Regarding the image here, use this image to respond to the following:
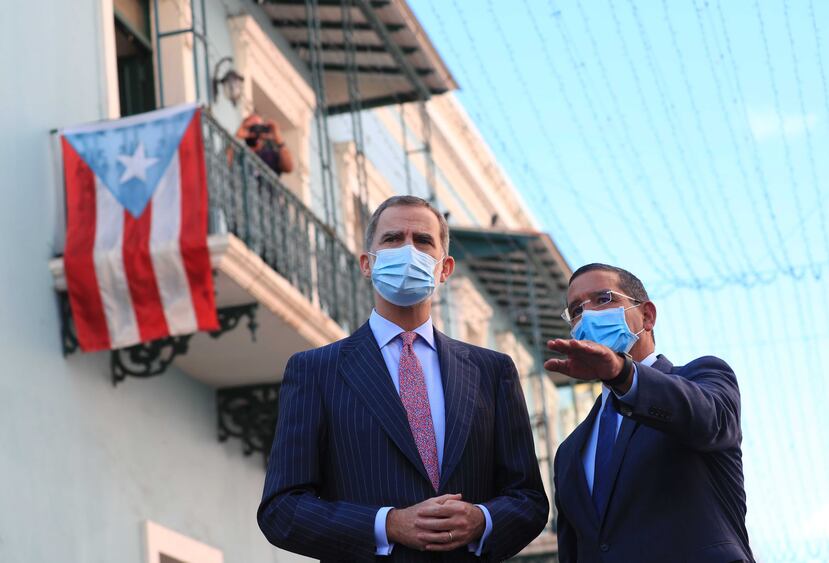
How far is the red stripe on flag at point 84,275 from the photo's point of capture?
10.7m

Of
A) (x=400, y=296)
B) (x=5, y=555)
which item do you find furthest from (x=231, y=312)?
(x=400, y=296)

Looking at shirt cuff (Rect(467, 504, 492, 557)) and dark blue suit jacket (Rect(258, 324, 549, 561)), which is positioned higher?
dark blue suit jacket (Rect(258, 324, 549, 561))

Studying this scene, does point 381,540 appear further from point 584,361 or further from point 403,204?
point 403,204

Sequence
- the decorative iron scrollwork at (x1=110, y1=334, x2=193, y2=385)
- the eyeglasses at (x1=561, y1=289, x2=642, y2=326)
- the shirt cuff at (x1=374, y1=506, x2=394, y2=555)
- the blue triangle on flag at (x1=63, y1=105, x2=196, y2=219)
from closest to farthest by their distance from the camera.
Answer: the shirt cuff at (x1=374, y1=506, x2=394, y2=555)
the eyeglasses at (x1=561, y1=289, x2=642, y2=326)
the blue triangle on flag at (x1=63, y1=105, x2=196, y2=219)
the decorative iron scrollwork at (x1=110, y1=334, x2=193, y2=385)

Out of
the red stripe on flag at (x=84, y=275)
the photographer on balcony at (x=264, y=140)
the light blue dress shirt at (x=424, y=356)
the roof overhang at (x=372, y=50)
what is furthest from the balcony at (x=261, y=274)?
the light blue dress shirt at (x=424, y=356)

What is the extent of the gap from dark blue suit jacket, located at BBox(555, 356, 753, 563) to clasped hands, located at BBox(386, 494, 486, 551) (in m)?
0.46

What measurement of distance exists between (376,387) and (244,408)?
8317 millimetres

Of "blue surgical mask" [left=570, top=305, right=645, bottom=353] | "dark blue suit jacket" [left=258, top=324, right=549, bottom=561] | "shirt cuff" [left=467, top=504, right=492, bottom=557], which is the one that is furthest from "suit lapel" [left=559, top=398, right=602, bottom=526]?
"shirt cuff" [left=467, top=504, right=492, bottom=557]

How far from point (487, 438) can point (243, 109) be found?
985 centimetres

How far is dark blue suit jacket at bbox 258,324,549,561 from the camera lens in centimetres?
498

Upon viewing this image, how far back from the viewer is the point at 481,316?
25.1m

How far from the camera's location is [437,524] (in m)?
4.84

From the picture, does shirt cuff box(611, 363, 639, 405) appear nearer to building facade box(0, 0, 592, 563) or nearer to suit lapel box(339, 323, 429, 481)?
suit lapel box(339, 323, 429, 481)

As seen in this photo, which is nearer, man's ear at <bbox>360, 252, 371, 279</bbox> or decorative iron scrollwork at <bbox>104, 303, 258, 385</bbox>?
man's ear at <bbox>360, 252, 371, 279</bbox>
